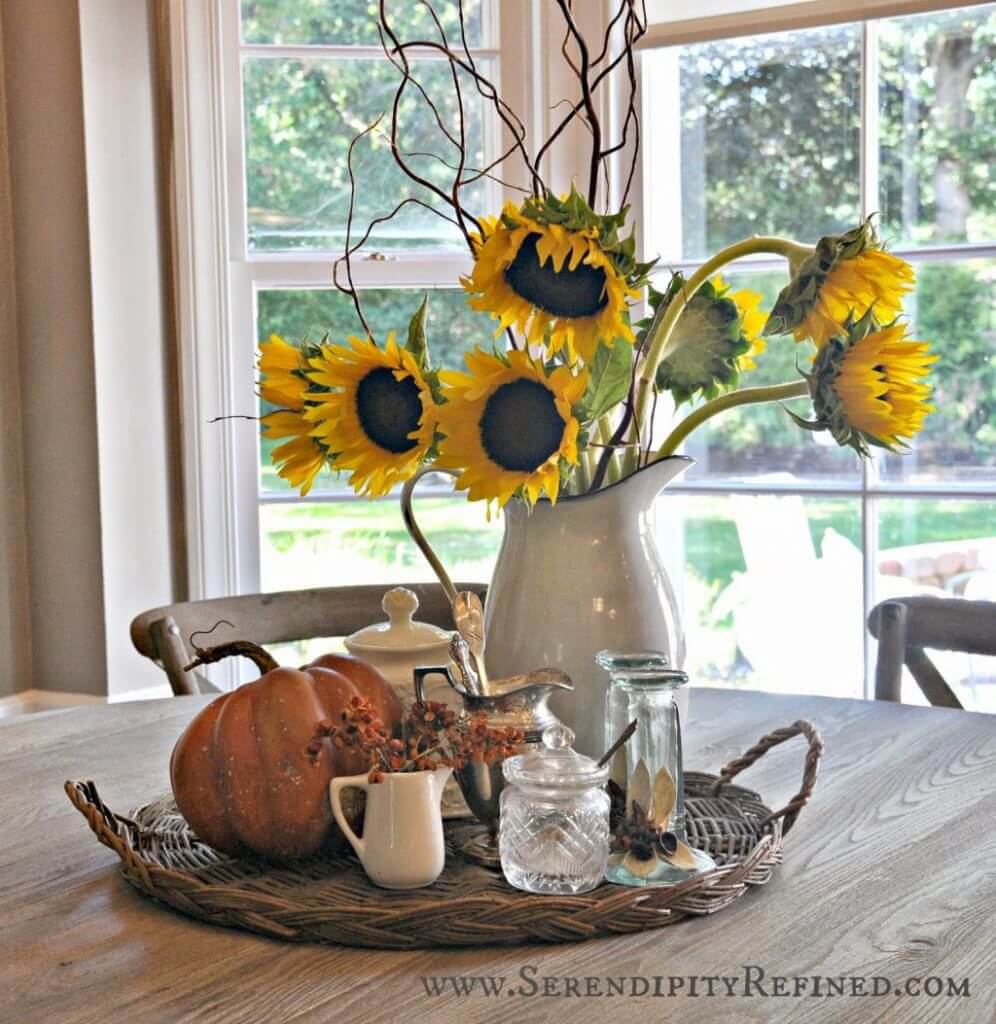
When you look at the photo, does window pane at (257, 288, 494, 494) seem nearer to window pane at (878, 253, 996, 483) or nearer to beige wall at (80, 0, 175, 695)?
beige wall at (80, 0, 175, 695)

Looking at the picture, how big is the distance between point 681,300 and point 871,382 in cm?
16

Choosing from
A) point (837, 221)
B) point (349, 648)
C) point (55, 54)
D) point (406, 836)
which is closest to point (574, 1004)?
point (406, 836)

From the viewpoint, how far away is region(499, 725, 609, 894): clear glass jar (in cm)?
84

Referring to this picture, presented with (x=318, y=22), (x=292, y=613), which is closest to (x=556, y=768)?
(x=292, y=613)

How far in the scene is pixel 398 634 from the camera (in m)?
1.08

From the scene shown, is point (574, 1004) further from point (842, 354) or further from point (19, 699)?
point (19, 699)

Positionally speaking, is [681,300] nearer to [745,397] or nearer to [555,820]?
[745,397]

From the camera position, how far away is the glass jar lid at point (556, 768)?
2.75ft

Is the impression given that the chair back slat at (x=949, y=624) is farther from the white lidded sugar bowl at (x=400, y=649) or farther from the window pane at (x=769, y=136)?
the window pane at (x=769, y=136)

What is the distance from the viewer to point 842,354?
0.96 m

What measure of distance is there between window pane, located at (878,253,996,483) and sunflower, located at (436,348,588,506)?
1.68 metres

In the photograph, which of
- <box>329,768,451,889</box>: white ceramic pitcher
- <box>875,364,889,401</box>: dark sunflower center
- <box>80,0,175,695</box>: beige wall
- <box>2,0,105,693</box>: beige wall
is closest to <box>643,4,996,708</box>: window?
<box>80,0,175,695</box>: beige wall

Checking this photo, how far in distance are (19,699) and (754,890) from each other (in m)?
2.07

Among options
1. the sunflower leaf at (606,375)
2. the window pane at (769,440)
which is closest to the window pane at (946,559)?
the window pane at (769,440)
